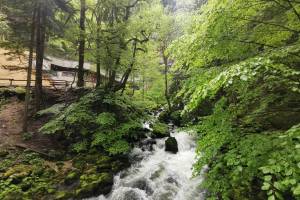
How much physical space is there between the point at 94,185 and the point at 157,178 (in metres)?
2.64

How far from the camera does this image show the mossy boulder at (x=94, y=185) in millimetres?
9609

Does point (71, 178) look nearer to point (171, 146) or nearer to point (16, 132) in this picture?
point (16, 132)

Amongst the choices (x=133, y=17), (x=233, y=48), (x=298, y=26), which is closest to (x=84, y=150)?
(x=133, y=17)

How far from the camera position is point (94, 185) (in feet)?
32.4

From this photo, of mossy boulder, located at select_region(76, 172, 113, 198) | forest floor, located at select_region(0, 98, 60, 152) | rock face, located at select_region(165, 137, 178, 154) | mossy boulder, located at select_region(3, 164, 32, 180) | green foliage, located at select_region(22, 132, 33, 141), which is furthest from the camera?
rock face, located at select_region(165, 137, 178, 154)

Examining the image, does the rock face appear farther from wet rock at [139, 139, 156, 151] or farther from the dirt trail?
the dirt trail

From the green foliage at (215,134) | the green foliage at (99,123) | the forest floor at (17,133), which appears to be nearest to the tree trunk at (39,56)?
the forest floor at (17,133)

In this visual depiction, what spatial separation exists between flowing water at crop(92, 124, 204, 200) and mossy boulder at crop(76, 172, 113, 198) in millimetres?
254

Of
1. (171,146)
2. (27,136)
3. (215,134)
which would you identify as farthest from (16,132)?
(215,134)

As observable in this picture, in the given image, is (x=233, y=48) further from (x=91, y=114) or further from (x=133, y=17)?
(x=133, y=17)

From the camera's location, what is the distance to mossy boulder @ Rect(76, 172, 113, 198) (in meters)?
9.61

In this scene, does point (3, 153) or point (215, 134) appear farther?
point (3, 153)

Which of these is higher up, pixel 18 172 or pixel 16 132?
pixel 16 132

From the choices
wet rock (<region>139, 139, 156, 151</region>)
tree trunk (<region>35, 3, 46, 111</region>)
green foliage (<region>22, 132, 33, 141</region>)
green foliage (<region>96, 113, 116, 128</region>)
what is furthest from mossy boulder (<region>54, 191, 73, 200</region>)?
tree trunk (<region>35, 3, 46, 111</region>)
